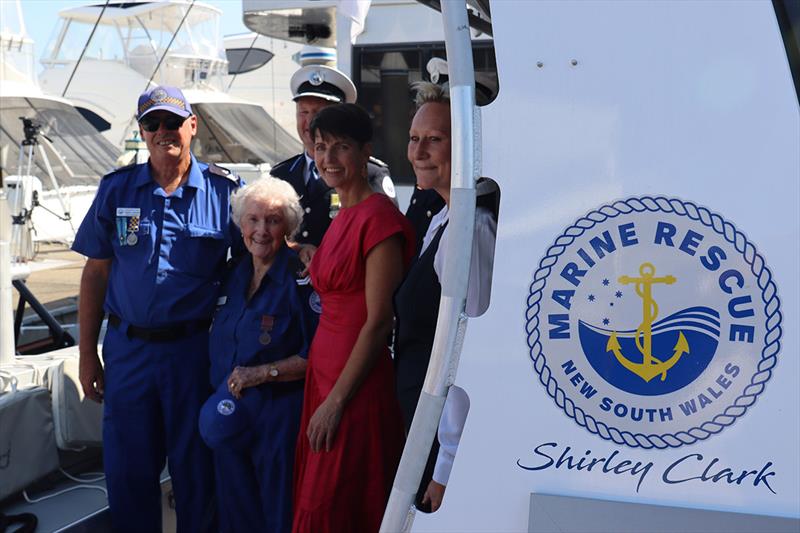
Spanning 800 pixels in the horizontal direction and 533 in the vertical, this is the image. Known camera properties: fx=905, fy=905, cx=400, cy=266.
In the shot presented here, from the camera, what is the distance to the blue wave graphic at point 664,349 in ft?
4.41

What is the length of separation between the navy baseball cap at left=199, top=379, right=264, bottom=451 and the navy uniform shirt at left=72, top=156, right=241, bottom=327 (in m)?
0.34

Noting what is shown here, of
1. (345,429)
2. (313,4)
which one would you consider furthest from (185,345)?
(313,4)

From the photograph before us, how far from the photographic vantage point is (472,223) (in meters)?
1.41

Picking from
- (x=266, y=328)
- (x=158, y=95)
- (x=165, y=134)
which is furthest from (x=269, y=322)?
(x=158, y=95)

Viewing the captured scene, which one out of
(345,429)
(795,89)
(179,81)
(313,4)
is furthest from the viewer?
(179,81)

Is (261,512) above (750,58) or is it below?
below

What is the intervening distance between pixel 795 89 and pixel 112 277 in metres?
2.24

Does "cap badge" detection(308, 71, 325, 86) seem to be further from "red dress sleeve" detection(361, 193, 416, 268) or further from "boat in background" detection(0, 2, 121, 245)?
"boat in background" detection(0, 2, 121, 245)

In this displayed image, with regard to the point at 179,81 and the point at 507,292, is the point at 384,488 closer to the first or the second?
the point at 507,292

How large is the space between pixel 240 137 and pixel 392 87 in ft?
69.7

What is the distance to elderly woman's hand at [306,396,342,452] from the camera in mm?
2375

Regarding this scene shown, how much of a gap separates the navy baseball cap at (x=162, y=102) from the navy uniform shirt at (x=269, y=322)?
578mm

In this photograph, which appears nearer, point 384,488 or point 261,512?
point 384,488

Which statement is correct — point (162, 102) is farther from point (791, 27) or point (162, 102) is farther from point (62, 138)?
point (62, 138)
